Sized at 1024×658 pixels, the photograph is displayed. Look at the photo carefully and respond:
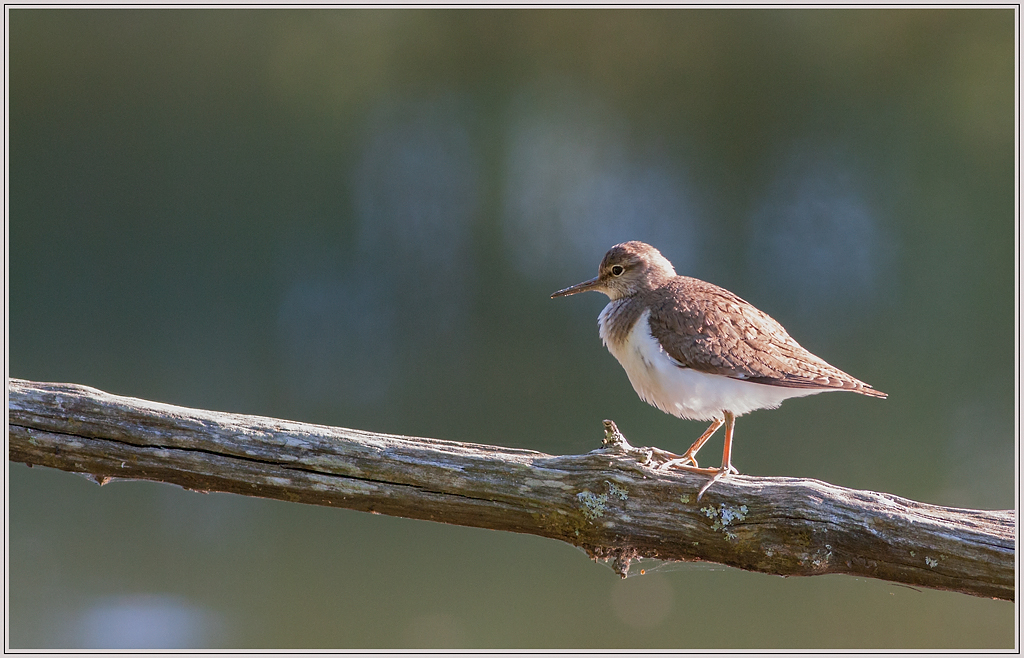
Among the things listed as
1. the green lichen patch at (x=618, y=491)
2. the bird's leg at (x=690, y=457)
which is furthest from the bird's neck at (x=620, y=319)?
the green lichen patch at (x=618, y=491)

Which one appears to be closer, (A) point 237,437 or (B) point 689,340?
(A) point 237,437

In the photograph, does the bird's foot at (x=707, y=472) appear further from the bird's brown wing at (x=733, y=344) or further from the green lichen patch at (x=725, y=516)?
the bird's brown wing at (x=733, y=344)

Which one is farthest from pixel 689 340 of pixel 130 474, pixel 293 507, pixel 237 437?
pixel 293 507

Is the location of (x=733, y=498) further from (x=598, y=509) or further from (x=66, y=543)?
(x=66, y=543)

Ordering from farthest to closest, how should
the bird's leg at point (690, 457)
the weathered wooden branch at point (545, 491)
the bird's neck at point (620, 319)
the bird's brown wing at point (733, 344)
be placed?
the bird's neck at point (620, 319) < the bird's brown wing at point (733, 344) < the bird's leg at point (690, 457) < the weathered wooden branch at point (545, 491)

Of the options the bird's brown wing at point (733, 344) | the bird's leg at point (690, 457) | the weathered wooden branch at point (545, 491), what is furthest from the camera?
the bird's brown wing at point (733, 344)

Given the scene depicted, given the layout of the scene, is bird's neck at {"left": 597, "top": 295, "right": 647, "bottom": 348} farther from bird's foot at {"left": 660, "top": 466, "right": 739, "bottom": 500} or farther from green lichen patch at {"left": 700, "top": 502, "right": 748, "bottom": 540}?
green lichen patch at {"left": 700, "top": 502, "right": 748, "bottom": 540}

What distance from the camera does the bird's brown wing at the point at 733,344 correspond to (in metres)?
2.09

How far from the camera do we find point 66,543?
440cm

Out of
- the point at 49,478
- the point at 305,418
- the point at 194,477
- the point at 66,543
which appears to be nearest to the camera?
the point at 194,477

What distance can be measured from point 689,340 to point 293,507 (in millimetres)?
3430

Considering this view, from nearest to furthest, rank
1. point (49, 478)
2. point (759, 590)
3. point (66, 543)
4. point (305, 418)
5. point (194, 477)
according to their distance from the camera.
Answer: point (194, 477), point (759, 590), point (66, 543), point (49, 478), point (305, 418)

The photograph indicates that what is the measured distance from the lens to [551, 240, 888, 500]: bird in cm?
210

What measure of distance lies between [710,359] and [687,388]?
0.09 meters
